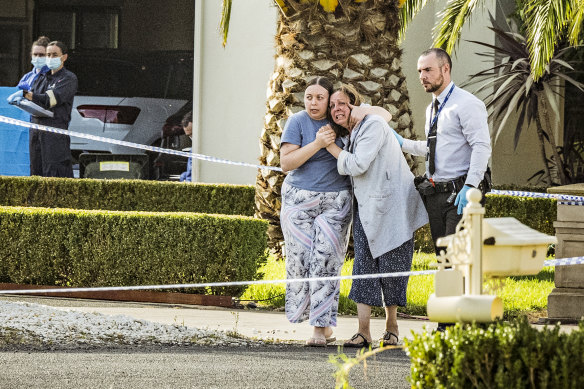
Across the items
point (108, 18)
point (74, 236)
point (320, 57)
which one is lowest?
point (74, 236)

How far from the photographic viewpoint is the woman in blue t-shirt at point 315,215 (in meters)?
6.62

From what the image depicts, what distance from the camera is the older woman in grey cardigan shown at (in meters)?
6.50

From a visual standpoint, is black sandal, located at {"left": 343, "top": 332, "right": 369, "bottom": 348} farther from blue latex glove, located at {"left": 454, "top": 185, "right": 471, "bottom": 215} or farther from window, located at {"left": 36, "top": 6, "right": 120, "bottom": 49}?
window, located at {"left": 36, "top": 6, "right": 120, "bottom": 49}

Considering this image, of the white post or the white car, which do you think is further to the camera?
the white car

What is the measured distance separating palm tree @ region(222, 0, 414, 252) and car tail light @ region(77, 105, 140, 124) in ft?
13.5

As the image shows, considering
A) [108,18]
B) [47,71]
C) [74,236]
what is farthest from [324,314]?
[108,18]

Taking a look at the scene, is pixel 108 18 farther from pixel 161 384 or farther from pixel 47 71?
pixel 161 384

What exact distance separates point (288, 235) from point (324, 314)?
0.56m

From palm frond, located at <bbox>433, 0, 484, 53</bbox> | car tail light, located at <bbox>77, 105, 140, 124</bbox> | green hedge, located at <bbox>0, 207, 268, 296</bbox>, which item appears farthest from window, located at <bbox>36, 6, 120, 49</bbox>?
green hedge, located at <bbox>0, 207, 268, 296</bbox>

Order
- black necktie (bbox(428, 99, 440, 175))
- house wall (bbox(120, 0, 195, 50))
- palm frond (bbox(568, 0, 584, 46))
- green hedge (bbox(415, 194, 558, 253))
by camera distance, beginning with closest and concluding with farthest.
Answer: black necktie (bbox(428, 99, 440, 175)), palm frond (bbox(568, 0, 584, 46)), green hedge (bbox(415, 194, 558, 253)), house wall (bbox(120, 0, 195, 50))

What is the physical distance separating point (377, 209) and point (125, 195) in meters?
6.37

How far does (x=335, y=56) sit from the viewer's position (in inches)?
422

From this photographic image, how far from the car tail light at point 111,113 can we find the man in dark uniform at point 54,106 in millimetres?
2143

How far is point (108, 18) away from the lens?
48.6ft
